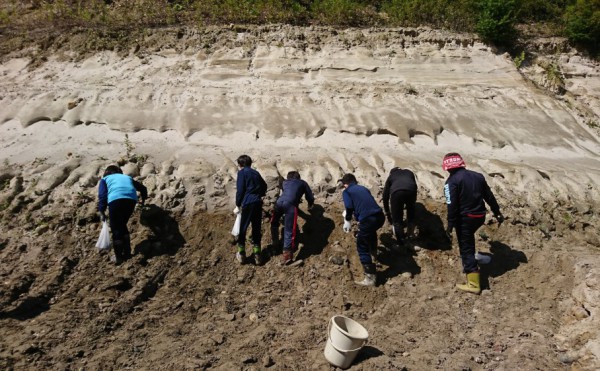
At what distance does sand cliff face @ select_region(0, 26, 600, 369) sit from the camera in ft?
22.4

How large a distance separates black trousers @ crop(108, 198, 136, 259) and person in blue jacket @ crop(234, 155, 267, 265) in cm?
144

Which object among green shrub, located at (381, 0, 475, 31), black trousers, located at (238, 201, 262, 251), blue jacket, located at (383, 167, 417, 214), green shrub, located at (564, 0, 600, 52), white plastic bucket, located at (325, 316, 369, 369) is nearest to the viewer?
white plastic bucket, located at (325, 316, 369, 369)

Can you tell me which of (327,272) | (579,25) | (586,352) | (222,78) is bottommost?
(327,272)

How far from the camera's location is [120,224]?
5.93m

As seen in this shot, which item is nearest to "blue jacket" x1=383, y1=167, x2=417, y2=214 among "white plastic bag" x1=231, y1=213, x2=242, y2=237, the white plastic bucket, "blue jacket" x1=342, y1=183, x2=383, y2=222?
"blue jacket" x1=342, y1=183, x2=383, y2=222

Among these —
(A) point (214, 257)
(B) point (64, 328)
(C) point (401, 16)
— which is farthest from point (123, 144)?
(C) point (401, 16)

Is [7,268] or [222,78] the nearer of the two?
[7,268]

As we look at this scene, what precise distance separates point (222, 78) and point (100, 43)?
9.68 feet

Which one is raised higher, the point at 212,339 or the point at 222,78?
the point at 222,78

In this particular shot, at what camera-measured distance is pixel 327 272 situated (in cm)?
605

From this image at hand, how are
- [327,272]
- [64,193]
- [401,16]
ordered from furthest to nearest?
[401,16] < [64,193] < [327,272]

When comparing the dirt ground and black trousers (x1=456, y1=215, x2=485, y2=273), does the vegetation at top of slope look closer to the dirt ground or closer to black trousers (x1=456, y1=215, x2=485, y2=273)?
the dirt ground

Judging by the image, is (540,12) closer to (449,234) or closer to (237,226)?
(449,234)

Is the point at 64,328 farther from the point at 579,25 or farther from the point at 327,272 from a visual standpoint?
the point at 579,25
